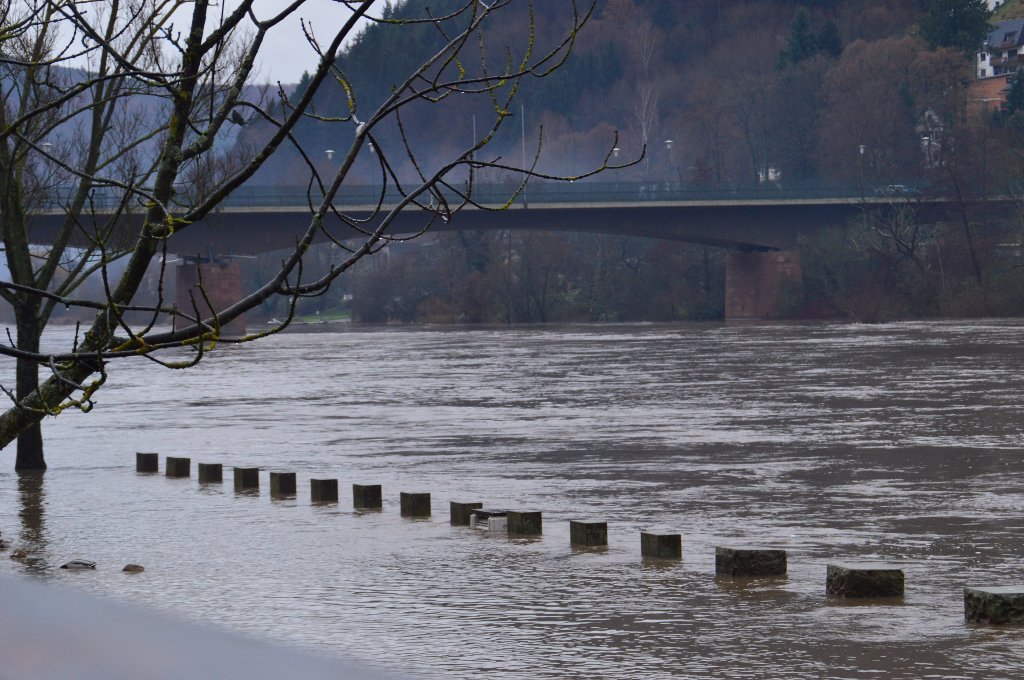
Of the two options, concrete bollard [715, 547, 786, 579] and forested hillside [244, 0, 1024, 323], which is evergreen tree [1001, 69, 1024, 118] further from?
concrete bollard [715, 547, 786, 579]

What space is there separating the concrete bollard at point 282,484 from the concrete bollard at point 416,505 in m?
2.37

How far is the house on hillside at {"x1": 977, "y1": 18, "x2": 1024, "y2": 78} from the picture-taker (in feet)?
583

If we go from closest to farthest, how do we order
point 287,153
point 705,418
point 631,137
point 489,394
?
point 705,418 → point 489,394 → point 631,137 → point 287,153

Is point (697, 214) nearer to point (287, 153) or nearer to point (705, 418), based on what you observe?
point (705, 418)

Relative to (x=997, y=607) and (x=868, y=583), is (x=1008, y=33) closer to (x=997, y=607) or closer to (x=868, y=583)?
(x=868, y=583)

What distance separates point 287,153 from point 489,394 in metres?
149

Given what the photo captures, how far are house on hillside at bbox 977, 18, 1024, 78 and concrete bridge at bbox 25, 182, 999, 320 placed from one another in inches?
3368

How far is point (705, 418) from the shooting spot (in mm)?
28641

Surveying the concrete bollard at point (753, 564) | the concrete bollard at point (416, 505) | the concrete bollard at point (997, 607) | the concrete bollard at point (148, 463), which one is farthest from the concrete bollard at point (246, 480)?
the concrete bollard at point (997, 607)

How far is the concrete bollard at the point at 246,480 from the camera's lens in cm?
1841

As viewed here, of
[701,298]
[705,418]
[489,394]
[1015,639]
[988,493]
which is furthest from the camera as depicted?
[701,298]

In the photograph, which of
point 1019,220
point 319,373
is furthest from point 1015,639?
point 1019,220

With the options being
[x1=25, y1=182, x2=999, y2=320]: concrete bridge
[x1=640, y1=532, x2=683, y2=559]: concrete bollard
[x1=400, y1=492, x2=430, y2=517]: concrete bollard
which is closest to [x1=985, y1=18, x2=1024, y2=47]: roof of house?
[x1=25, y1=182, x2=999, y2=320]: concrete bridge

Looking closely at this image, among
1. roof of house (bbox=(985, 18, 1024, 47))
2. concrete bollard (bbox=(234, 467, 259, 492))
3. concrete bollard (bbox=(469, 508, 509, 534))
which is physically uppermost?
roof of house (bbox=(985, 18, 1024, 47))
